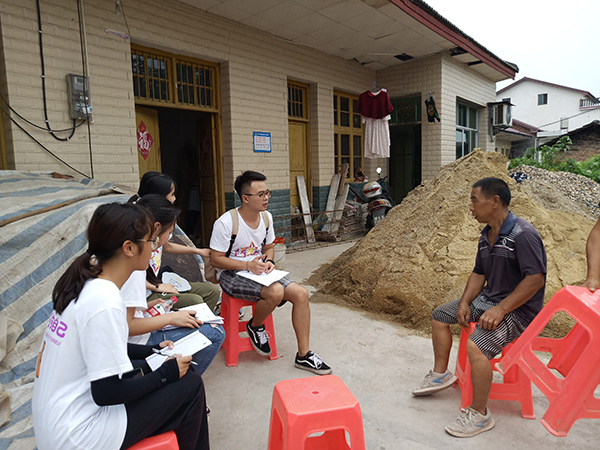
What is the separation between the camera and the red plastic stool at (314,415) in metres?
1.59

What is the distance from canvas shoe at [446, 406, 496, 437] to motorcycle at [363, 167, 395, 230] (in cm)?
600

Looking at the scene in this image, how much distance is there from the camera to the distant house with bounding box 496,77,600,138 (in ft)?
→ 106

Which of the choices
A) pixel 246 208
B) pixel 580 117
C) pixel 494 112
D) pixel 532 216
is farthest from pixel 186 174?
pixel 580 117

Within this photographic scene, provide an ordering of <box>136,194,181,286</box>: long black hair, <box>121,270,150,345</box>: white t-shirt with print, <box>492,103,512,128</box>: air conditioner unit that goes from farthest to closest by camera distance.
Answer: <box>492,103,512,128</box>: air conditioner unit, <box>136,194,181,286</box>: long black hair, <box>121,270,150,345</box>: white t-shirt with print

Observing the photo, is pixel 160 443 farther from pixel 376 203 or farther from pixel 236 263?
pixel 376 203

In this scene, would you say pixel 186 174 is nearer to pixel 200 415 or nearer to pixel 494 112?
pixel 200 415

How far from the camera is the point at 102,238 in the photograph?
54.2 inches

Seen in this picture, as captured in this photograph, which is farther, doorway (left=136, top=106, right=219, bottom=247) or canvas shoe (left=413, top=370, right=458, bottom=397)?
doorway (left=136, top=106, right=219, bottom=247)

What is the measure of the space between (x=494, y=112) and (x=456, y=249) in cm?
854

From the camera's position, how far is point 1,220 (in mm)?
2631

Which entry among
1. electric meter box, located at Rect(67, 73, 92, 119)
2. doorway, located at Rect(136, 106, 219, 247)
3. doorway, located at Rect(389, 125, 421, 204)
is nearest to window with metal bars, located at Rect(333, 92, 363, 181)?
doorway, located at Rect(389, 125, 421, 204)

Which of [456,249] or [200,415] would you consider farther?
[456,249]

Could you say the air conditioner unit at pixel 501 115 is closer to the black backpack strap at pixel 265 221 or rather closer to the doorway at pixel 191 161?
the doorway at pixel 191 161

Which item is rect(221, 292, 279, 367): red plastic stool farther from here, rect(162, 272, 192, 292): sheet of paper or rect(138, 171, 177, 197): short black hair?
rect(138, 171, 177, 197): short black hair
